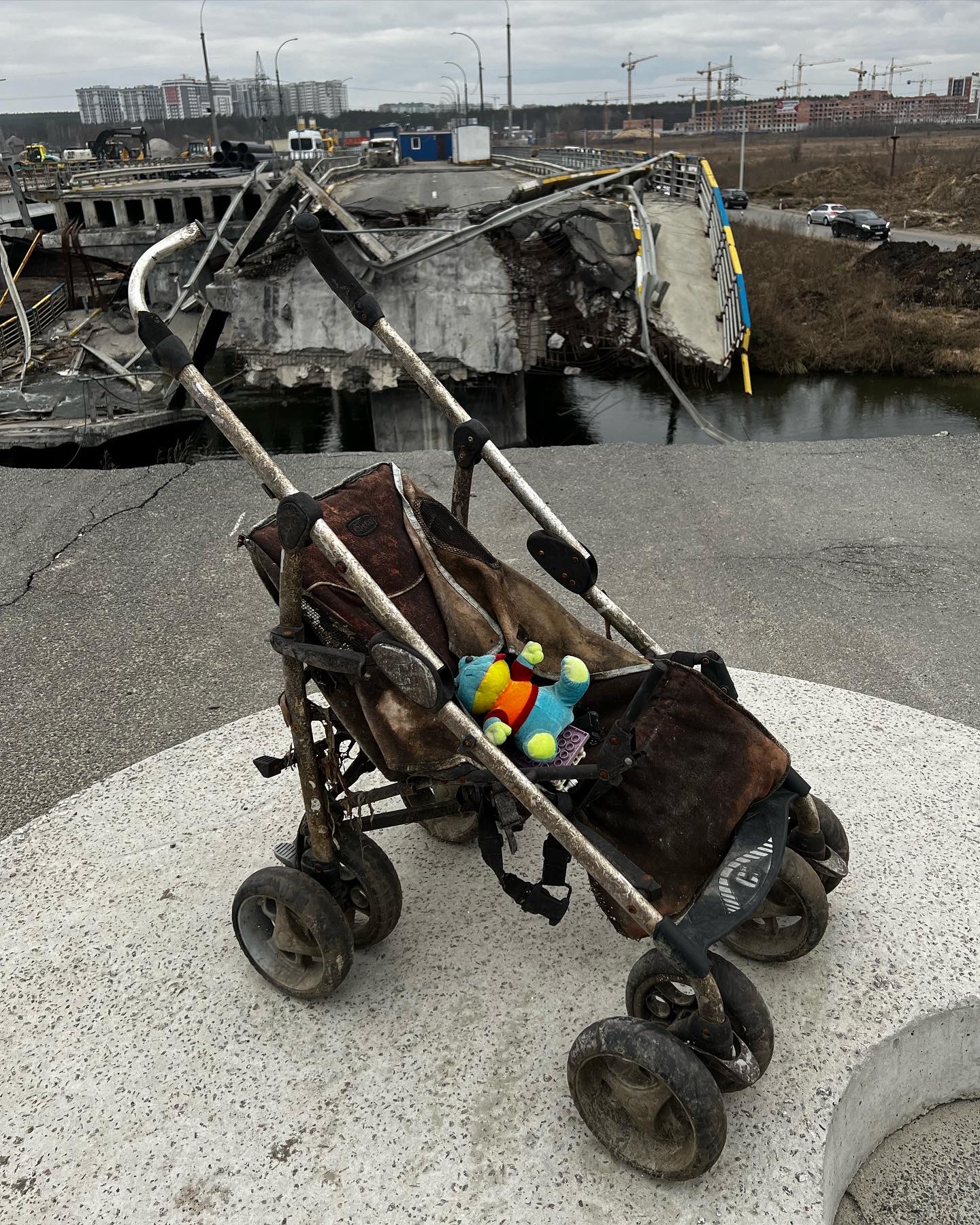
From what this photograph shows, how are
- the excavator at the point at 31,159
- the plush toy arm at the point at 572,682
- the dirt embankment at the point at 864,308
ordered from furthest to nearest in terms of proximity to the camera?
the excavator at the point at 31,159 → the dirt embankment at the point at 864,308 → the plush toy arm at the point at 572,682

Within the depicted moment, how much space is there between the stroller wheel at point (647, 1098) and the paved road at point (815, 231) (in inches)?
1077

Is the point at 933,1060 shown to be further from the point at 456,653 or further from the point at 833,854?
the point at 456,653

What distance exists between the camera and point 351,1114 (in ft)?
7.55

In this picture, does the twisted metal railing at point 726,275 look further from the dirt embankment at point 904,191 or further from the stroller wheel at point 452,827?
the dirt embankment at point 904,191

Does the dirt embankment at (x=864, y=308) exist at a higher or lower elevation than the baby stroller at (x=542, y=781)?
lower

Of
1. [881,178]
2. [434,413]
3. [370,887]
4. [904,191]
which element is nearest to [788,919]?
[370,887]

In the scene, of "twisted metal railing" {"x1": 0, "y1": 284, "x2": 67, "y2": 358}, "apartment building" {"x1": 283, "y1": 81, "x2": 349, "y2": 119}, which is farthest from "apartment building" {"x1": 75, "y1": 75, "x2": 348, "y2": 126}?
"twisted metal railing" {"x1": 0, "y1": 284, "x2": 67, "y2": 358}

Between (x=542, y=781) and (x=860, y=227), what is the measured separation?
2938 cm

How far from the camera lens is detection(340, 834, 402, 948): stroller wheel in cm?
266

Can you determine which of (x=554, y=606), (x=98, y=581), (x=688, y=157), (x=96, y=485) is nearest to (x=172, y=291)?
(x=688, y=157)

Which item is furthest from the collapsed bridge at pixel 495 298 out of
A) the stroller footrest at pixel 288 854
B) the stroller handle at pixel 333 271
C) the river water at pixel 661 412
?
the stroller footrest at pixel 288 854

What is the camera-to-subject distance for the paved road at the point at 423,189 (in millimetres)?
12828

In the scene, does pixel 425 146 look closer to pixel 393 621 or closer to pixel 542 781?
pixel 393 621

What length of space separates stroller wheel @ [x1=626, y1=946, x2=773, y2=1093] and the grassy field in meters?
34.3
